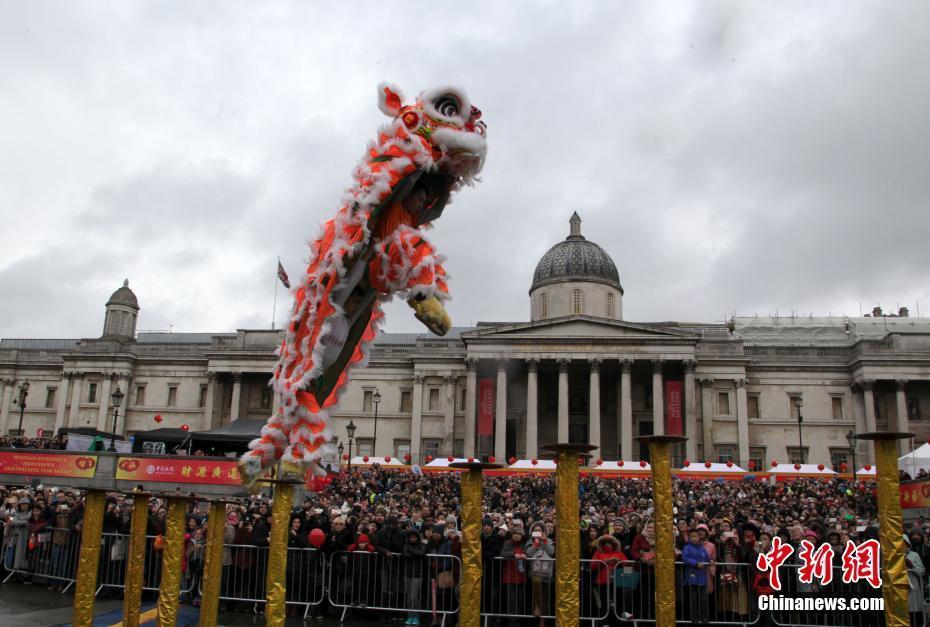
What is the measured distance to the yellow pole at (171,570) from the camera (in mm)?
7414

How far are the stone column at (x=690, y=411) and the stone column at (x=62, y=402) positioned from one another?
4721cm

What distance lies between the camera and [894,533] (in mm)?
5902

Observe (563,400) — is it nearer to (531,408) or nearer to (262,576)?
(531,408)

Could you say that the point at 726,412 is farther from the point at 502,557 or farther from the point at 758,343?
the point at 502,557

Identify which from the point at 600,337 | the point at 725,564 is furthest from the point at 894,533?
the point at 600,337

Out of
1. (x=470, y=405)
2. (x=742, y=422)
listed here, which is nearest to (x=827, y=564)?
(x=470, y=405)

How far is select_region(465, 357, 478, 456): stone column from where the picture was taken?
49875mm

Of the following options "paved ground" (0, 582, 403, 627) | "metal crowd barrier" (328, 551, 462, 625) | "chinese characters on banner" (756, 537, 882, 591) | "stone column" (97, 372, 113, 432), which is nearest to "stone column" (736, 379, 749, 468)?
"chinese characters on banner" (756, 537, 882, 591)

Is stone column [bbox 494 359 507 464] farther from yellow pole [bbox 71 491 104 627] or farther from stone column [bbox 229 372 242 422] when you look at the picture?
yellow pole [bbox 71 491 104 627]

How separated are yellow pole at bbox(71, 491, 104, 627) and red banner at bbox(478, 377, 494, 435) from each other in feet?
136

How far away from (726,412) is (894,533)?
49005mm

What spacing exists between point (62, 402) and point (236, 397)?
14655 millimetres

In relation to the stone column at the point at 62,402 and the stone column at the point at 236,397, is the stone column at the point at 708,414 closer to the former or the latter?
the stone column at the point at 236,397

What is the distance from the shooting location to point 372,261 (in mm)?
6992
